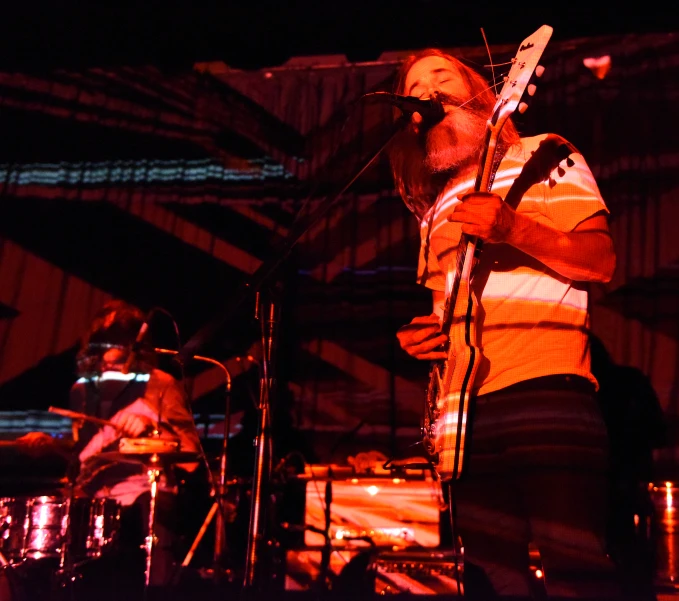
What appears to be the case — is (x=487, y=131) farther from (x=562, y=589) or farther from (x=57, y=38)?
(x=57, y=38)

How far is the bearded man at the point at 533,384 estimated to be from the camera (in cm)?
118

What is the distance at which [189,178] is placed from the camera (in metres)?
4.96

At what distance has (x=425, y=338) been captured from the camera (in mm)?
1455

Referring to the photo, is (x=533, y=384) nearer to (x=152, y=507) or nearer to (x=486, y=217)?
(x=486, y=217)

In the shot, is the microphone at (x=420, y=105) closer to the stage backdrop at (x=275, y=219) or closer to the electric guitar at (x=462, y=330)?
the electric guitar at (x=462, y=330)

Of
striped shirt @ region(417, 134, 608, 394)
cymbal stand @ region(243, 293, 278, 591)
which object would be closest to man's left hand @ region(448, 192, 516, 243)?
striped shirt @ region(417, 134, 608, 394)

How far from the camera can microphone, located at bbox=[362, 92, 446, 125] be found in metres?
1.54

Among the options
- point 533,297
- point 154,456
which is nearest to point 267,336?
point 533,297

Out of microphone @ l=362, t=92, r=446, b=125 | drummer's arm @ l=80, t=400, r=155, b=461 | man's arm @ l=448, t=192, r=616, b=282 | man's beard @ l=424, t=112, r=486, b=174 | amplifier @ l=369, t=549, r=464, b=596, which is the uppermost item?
microphone @ l=362, t=92, r=446, b=125

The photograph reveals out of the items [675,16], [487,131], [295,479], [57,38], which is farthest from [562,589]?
[57,38]

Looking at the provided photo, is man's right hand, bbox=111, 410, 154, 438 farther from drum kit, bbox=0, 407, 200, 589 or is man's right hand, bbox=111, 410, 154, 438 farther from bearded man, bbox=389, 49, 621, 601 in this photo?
bearded man, bbox=389, 49, 621, 601

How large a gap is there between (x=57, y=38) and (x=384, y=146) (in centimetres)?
406

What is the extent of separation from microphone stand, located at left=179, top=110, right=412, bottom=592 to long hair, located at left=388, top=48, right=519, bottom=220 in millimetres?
211

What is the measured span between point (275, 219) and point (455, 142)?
262 cm
